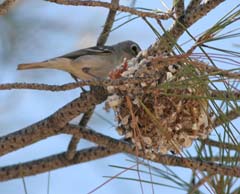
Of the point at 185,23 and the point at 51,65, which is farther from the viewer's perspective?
the point at 51,65

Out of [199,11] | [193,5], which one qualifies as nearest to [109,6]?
[199,11]

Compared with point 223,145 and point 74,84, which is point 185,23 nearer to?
point 223,145

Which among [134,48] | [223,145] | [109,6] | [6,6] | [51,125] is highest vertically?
[134,48]

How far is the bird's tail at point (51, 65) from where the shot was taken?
9.96 ft

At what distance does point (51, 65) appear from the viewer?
10.4 ft

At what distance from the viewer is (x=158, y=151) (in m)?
2.07

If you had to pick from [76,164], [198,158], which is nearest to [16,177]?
[76,164]

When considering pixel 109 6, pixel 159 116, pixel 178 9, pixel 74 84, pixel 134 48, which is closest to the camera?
pixel 74 84

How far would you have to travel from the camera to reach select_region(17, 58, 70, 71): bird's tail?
3.04 m

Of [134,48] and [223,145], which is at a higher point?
[134,48]

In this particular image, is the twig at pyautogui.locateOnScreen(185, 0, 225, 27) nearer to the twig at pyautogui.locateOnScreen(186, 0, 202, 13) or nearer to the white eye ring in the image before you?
the twig at pyautogui.locateOnScreen(186, 0, 202, 13)

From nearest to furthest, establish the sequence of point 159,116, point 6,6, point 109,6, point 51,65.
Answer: point 109,6 < point 6,6 < point 159,116 < point 51,65

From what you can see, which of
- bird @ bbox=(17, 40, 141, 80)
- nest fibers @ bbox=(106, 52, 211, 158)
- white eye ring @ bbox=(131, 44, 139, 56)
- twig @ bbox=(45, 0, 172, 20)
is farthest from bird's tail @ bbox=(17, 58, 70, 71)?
twig @ bbox=(45, 0, 172, 20)

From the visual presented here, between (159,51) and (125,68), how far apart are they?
0.75ft
